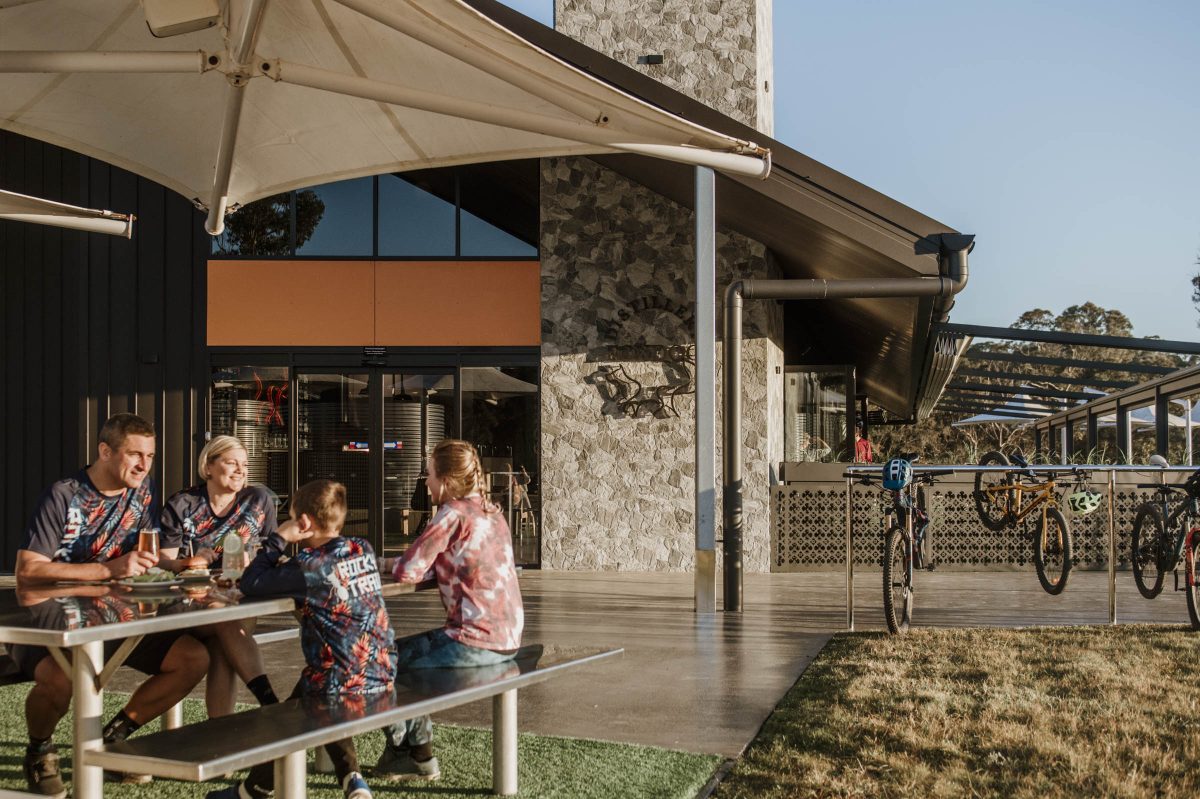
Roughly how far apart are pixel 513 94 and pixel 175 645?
2.87 meters

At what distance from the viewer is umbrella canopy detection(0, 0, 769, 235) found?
527 centimetres

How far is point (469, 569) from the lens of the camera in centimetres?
467

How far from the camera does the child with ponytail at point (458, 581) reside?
15.3ft

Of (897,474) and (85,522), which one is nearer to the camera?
(85,522)

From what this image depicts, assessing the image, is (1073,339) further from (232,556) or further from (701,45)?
(232,556)

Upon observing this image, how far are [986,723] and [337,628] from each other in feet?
9.82

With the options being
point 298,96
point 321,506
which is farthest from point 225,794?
point 298,96

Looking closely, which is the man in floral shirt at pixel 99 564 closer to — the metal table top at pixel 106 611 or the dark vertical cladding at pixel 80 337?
the metal table top at pixel 106 611

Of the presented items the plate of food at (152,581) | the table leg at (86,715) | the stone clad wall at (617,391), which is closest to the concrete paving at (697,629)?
the stone clad wall at (617,391)

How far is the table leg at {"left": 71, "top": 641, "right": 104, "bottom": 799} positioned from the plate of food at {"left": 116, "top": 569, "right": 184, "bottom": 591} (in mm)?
382

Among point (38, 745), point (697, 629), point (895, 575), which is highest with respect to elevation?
point (895, 575)

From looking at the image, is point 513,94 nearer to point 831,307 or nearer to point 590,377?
point 590,377

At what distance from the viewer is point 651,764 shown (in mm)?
4941

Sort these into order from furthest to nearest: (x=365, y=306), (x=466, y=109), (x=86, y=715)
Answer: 1. (x=365, y=306)
2. (x=466, y=109)
3. (x=86, y=715)
